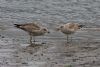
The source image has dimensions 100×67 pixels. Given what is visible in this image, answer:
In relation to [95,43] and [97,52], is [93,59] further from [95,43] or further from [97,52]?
[95,43]

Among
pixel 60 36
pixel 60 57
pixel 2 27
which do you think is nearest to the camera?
pixel 60 57

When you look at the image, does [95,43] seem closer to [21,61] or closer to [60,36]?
[60,36]

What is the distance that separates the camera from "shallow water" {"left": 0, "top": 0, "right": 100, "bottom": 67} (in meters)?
14.2

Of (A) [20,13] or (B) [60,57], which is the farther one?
(A) [20,13]

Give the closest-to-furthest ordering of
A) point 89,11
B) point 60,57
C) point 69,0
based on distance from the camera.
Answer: point 60,57 < point 89,11 < point 69,0

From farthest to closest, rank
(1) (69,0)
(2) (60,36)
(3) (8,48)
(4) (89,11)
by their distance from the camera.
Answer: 1. (1) (69,0)
2. (4) (89,11)
3. (2) (60,36)
4. (3) (8,48)

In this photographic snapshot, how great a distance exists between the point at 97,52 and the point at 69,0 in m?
16.0

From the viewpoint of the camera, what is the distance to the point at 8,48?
12.5 m

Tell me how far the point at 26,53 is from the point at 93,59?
82.2 inches

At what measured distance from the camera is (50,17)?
2036cm

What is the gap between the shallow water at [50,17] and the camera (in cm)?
1423

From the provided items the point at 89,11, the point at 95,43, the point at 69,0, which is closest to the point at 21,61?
the point at 95,43

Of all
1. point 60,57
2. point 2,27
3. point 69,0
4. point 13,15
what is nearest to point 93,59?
point 60,57

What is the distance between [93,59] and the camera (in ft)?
35.2
